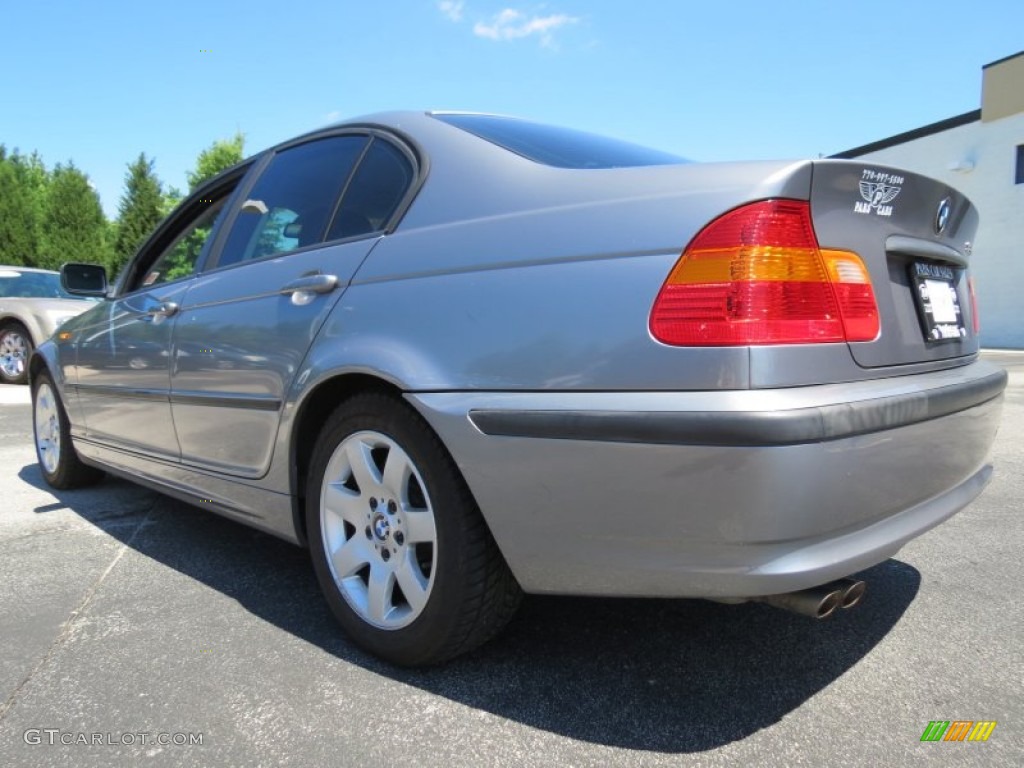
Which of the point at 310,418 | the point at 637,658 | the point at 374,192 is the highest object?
the point at 374,192

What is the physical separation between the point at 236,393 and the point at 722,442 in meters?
1.72

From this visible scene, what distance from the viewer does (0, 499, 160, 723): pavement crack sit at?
190 centimetres

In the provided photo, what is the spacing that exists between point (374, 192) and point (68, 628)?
66.3 inches

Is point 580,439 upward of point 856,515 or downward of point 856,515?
upward

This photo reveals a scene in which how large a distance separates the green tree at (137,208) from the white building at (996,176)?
81.5 ft

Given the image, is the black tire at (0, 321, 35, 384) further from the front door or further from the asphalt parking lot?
the asphalt parking lot

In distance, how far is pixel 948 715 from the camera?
5.69ft

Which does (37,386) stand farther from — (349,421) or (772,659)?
(772,659)

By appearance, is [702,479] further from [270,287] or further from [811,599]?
[270,287]

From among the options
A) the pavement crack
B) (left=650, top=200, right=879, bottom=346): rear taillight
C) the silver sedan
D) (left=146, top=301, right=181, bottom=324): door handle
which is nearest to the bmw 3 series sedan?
(left=650, top=200, right=879, bottom=346): rear taillight

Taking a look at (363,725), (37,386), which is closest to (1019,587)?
(363,725)

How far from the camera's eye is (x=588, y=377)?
62.3 inches

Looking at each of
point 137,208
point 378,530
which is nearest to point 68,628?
point 378,530

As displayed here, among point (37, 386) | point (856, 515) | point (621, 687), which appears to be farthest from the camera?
point (37, 386)
